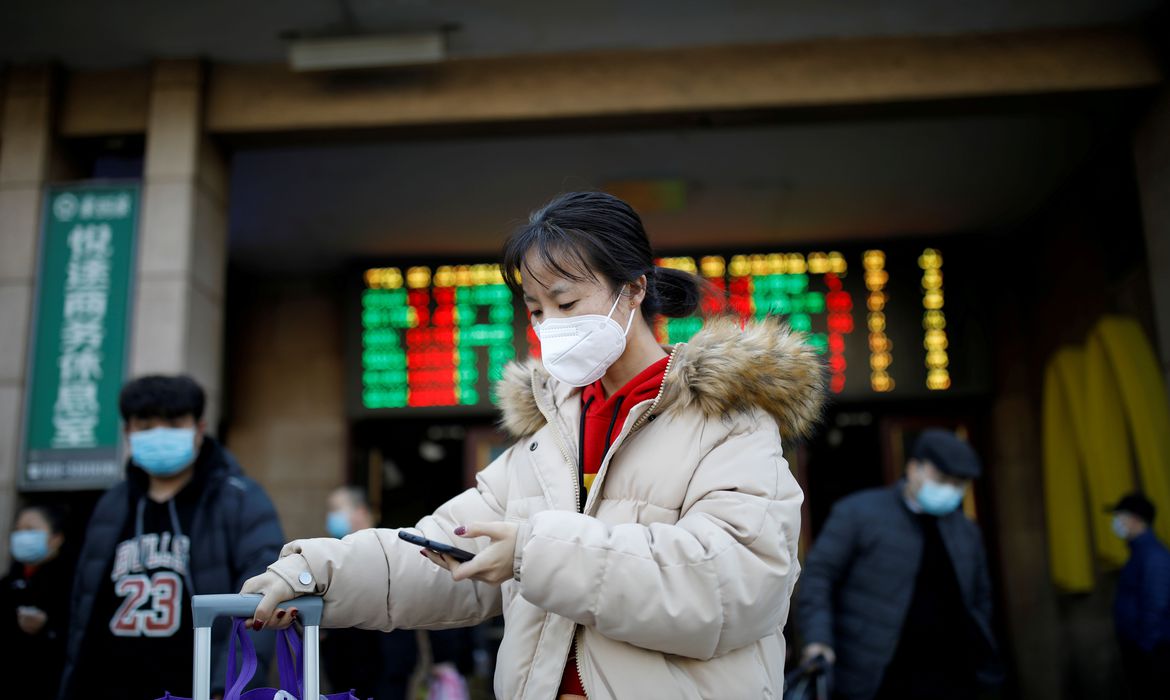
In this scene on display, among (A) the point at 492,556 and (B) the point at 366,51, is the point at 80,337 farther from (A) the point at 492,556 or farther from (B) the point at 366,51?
(A) the point at 492,556

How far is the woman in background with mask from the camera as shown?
1665 millimetres

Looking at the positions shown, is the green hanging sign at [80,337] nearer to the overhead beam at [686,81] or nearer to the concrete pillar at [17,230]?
the concrete pillar at [17,230]

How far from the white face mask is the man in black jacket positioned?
1.53 m

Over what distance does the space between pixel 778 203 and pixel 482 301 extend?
2193mm

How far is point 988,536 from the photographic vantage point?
7520mm

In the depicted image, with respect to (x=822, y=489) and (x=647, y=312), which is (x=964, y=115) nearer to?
(x=647, y=312)

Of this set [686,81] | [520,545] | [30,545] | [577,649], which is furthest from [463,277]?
[520,545]

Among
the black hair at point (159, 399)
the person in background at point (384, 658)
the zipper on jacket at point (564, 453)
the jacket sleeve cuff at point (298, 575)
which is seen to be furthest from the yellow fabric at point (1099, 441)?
the jacket sleeve cuff at point (298, 575)

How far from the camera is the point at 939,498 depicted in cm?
411

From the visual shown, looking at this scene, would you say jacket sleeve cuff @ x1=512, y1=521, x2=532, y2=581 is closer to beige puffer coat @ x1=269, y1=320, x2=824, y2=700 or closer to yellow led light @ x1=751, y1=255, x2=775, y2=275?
beige puffer coat @ x1=269, y1=320, x2=824, y2=700

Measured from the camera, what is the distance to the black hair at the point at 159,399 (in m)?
3.27

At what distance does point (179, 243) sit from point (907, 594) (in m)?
3.74

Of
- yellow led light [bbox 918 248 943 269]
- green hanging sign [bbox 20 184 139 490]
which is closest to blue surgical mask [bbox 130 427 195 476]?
green hanging sign [bbox 20 184 139 490]

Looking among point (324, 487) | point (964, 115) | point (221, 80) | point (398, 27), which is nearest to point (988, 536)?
point (964, 115)
